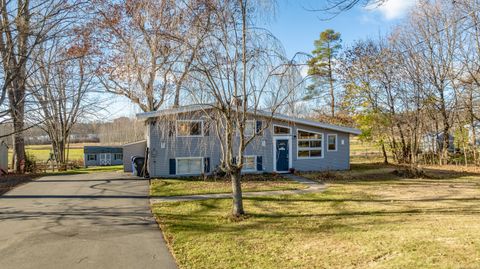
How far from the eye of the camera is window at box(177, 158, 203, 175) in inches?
617

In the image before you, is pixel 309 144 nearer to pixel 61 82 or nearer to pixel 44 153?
pixel 61 82

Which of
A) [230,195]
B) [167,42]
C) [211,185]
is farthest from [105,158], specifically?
[167,42]

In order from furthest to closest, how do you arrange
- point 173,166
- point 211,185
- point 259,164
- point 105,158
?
point 105,158 → point 259,164 → point 173,166 → point 211,185

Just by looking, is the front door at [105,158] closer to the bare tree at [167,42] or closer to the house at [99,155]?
the house at [99,155]

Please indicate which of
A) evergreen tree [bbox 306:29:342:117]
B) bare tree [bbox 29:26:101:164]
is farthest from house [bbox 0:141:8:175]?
evergreen tree [bbox 306:29:342:117]

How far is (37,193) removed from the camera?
1134 centimetres

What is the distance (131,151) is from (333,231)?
48.9ft

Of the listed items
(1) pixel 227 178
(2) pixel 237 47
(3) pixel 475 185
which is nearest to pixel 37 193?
(1) pixel 227 178

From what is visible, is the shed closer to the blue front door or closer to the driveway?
the driveway

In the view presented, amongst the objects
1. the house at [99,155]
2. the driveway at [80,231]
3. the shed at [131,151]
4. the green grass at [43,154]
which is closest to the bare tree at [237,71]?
the driveway at [80,231]

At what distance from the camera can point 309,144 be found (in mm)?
17469

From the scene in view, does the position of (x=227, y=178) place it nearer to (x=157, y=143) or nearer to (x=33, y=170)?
(x=157, y=143)

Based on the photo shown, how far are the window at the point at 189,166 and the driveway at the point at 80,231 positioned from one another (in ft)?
13.8

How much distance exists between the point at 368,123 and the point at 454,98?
17.3ft
